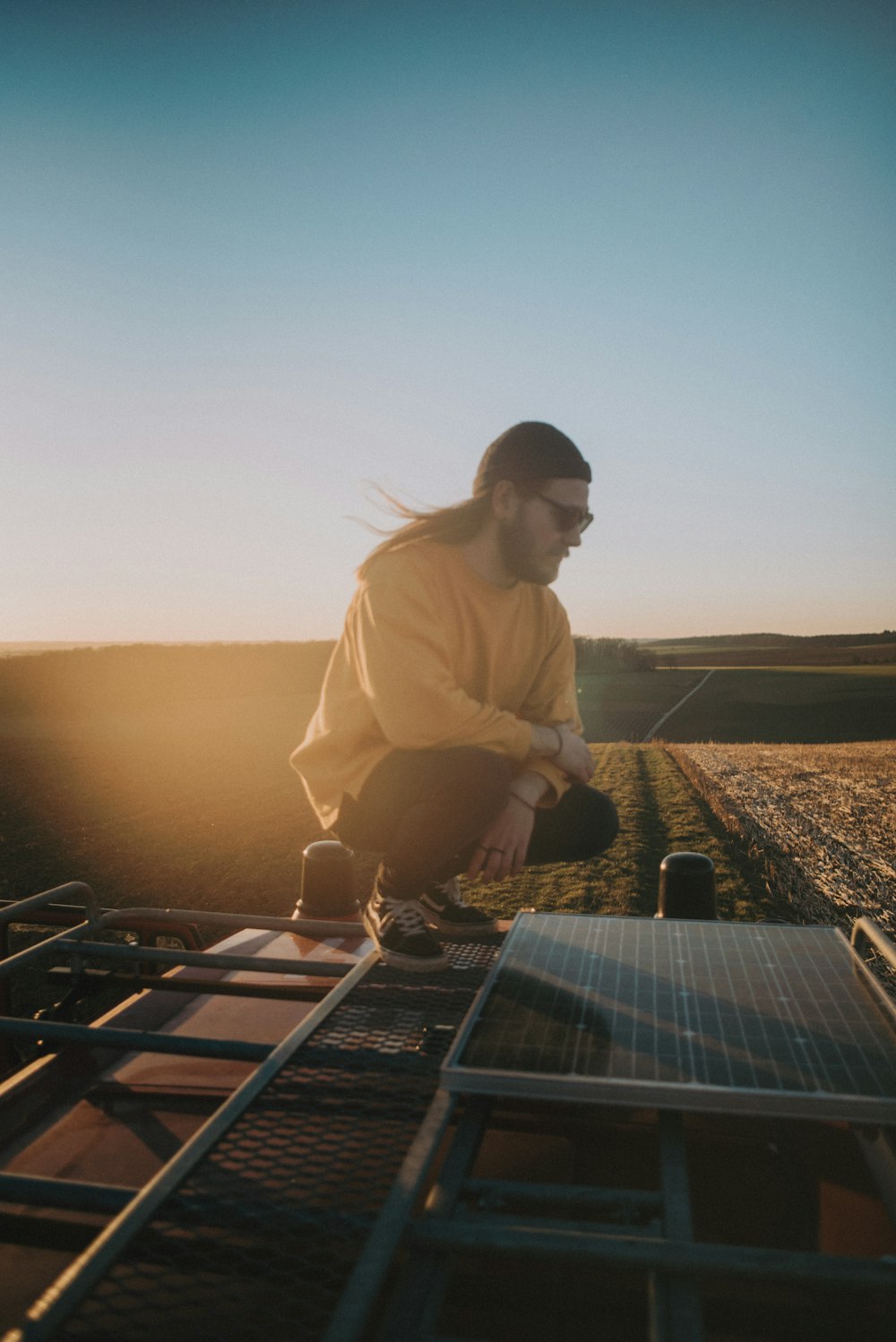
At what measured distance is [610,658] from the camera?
288ft

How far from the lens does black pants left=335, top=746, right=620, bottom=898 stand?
9.81 ft

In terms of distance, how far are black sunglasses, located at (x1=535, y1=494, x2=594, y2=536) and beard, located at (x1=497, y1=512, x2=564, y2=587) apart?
0.11 meters

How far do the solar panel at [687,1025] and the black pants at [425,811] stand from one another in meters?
0.42

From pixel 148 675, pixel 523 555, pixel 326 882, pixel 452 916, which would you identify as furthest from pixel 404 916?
pixel 148 675

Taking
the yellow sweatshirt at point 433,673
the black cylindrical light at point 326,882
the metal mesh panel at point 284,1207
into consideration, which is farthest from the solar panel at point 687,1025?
the black cylindrical light at point 326,882

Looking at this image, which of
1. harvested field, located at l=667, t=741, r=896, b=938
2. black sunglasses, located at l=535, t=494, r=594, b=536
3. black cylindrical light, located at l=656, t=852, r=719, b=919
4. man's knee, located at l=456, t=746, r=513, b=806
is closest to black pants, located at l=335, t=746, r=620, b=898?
man's knee, located at l=456, t=746, r=513, b=806

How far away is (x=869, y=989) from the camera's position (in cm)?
252

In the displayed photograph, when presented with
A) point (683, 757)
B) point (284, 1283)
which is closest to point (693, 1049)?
point (284, 1283)

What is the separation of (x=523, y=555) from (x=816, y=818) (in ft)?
47.5

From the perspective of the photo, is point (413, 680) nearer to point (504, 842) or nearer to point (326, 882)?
point (504, 842)

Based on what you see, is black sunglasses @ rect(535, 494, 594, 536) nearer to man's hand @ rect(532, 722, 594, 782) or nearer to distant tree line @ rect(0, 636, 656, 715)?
man's hand @ rect(532, 722, 594, 782)

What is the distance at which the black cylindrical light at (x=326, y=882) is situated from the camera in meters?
5.27

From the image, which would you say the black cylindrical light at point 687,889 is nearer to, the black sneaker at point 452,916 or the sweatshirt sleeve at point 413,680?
the black sneaker at point 452,916

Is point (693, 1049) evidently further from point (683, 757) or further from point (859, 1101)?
point (683, 757)
